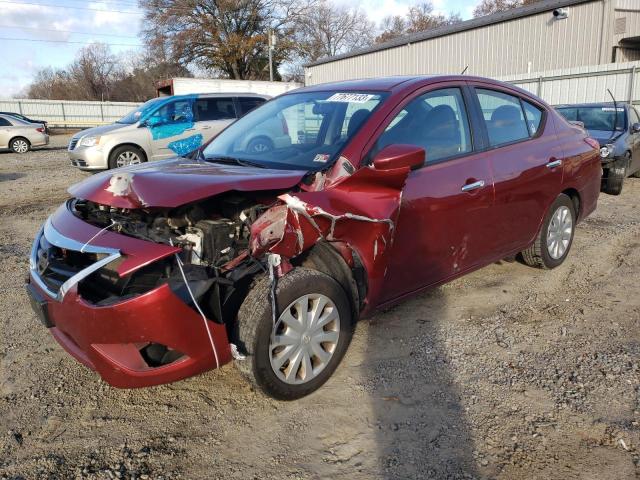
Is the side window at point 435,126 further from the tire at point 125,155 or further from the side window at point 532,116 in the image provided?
the tire at point 125,155

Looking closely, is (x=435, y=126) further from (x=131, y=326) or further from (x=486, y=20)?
(x=486, y=20)

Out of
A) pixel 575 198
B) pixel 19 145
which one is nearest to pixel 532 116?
pixel 575 198

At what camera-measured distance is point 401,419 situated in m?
2.76

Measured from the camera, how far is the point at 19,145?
18438mm

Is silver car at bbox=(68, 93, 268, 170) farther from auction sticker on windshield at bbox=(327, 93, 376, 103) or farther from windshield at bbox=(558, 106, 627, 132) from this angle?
auction sticker on windshield at bbox=(327, 93, 376, 103)

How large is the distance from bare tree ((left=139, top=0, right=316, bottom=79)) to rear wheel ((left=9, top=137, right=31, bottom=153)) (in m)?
26.7

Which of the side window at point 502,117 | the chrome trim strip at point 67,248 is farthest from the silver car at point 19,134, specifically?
the side window at point 502,117

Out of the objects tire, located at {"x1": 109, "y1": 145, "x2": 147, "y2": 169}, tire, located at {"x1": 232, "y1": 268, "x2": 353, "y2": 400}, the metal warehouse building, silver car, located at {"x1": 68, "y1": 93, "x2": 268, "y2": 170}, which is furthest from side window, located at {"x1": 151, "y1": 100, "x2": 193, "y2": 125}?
the metal warehouse building

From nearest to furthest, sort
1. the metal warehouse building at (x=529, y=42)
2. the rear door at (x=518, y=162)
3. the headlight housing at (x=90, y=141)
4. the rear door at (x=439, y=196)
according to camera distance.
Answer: the rear door at (x=439, y=196)
the rear door at (x=518, y=162)
the headlight housing at (x=90, y=141)
the metal warehouse building at (x=529, y=42)

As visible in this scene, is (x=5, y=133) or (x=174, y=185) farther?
(x=5, y=133)

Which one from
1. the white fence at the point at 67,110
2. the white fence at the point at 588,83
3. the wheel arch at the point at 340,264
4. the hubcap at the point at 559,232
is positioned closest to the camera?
the wheel arch at the point at 340,264

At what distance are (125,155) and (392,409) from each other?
9.56 m

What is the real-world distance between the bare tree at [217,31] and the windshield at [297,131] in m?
41.4

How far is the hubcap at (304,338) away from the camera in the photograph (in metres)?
2.74
